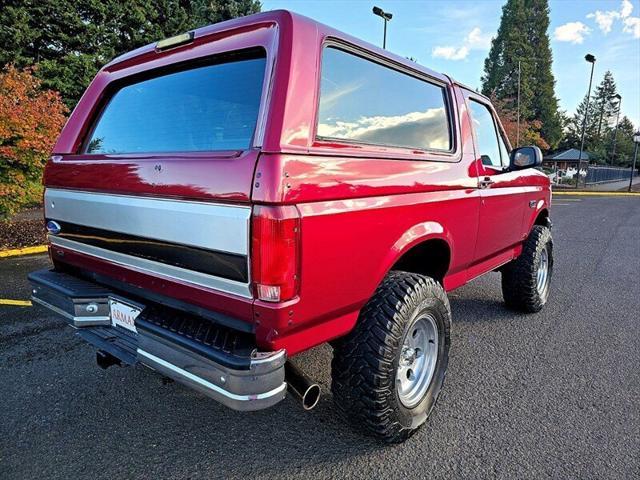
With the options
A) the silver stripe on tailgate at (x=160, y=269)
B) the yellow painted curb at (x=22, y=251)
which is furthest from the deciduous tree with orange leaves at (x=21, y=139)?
the silver stripe on tailgate at (x=160, y=269)

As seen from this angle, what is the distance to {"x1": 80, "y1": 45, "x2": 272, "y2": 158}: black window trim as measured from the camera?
1773mm

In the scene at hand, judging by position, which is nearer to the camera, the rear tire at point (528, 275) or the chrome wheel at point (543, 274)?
the rear tire at point (528, 275)

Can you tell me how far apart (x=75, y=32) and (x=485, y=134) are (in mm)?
17664

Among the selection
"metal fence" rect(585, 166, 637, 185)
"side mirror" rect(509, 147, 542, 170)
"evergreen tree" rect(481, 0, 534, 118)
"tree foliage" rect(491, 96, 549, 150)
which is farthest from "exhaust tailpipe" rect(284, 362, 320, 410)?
"evergreen tree" rect(481, 0, 534, 118)

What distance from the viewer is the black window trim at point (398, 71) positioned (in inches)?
75.0

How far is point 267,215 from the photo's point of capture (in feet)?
5.30

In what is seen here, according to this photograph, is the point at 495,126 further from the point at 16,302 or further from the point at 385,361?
the point at 16,302

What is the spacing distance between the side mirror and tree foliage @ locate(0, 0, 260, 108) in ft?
47.0

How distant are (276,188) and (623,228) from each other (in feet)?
39.2

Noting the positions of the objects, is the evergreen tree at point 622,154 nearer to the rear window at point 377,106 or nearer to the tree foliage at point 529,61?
the tree foliage at point 529,61

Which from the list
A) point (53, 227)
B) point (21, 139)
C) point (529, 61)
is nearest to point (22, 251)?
point (21, 139)

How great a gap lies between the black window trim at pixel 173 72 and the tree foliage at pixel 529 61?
50.1 meters

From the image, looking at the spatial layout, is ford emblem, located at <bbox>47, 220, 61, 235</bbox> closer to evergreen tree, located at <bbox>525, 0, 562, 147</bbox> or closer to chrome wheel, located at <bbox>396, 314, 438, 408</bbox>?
chrome wheel, located at <bbox>396, 314, 438, 408</bbox>

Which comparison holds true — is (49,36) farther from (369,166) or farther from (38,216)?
(369,166)
